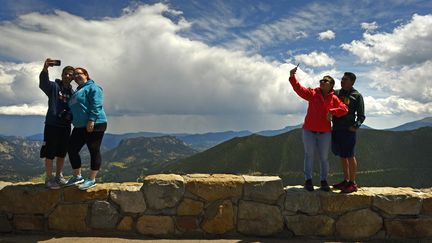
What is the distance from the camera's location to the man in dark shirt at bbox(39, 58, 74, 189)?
24.2ft

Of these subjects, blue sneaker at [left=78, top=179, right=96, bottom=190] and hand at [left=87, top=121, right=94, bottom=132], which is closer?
hand at [left=87, top=121, right=94, bottom=132]

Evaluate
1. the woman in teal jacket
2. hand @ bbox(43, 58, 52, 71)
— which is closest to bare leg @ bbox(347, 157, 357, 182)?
the woman in teal jacket

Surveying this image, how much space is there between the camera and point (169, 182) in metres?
7.35

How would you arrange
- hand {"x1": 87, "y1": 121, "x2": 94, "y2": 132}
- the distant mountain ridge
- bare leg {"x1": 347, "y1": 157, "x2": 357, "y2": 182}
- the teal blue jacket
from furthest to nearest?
the distant mountain ridge → bare leg {"x1": 347, "y1": 157, "x2": 357, "y2": 182} → the teal blue jacket → hand {"x1": 87, "y1": 121, "x2": 94, "y2": 132}

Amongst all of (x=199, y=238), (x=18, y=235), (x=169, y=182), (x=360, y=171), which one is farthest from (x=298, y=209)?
(x=360, y=171)

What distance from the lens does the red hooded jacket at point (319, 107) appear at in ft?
24.6

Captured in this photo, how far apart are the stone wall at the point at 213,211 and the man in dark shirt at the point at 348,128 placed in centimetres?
47

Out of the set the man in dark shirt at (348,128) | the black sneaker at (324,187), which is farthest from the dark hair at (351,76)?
the black sneaker at (324,187)

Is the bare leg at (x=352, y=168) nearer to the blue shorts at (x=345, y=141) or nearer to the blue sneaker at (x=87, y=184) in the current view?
the blue shorts at (x=345, y=141)

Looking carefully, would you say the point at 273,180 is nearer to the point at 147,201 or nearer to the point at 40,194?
the point at 147,201

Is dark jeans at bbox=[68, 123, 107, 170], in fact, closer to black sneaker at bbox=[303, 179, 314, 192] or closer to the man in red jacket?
the man in red jacket

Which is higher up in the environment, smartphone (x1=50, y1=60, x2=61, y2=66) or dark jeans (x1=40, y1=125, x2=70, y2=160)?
smartphone (x1=50, y1=60, x2=61, y2=66)

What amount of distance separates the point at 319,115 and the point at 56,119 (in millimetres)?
5576

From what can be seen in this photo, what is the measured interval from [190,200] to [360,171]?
5640 inches
